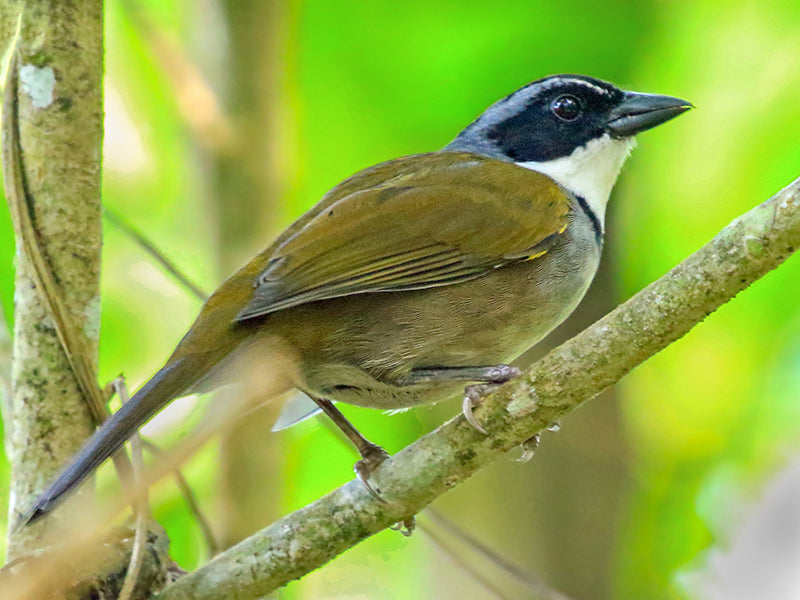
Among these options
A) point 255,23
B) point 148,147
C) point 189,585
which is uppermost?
point 255,23

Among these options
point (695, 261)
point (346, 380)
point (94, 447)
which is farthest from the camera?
point (346, 380)

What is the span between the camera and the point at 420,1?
4.30 meters

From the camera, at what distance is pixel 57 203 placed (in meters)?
2.55

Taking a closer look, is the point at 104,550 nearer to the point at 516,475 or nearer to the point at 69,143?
the point at 69,143

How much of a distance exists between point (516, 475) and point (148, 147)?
2.16 metres

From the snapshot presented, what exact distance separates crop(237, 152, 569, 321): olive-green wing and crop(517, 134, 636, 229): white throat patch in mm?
287

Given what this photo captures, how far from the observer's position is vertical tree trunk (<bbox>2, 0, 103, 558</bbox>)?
8.15 feet

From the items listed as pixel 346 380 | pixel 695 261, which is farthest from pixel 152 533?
pixel 695 261

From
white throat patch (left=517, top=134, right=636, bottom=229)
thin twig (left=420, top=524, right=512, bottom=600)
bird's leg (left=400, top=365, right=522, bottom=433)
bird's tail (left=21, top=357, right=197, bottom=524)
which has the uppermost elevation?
bird's tail (left=21, top=357, right=197, bottom=524)

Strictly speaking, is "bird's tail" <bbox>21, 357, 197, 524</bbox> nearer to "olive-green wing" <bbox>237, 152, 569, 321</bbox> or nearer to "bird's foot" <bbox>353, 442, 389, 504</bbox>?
"olive-green wing" <bbox>237, 152, 569, 321</bbox>

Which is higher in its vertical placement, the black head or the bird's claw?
the black head

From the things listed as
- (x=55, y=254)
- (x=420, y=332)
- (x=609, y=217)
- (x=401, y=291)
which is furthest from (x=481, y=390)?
(x=609, y=217)

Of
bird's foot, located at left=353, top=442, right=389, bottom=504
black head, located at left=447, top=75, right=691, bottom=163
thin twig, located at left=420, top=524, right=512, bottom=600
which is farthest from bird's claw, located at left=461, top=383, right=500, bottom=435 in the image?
black head, located at left=447, top=75, right=691, bottom=163

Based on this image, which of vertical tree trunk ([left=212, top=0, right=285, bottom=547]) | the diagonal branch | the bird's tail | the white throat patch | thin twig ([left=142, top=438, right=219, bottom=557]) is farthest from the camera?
vertical tree trunk ([left=212, top=0, right=285, bottom=547])
